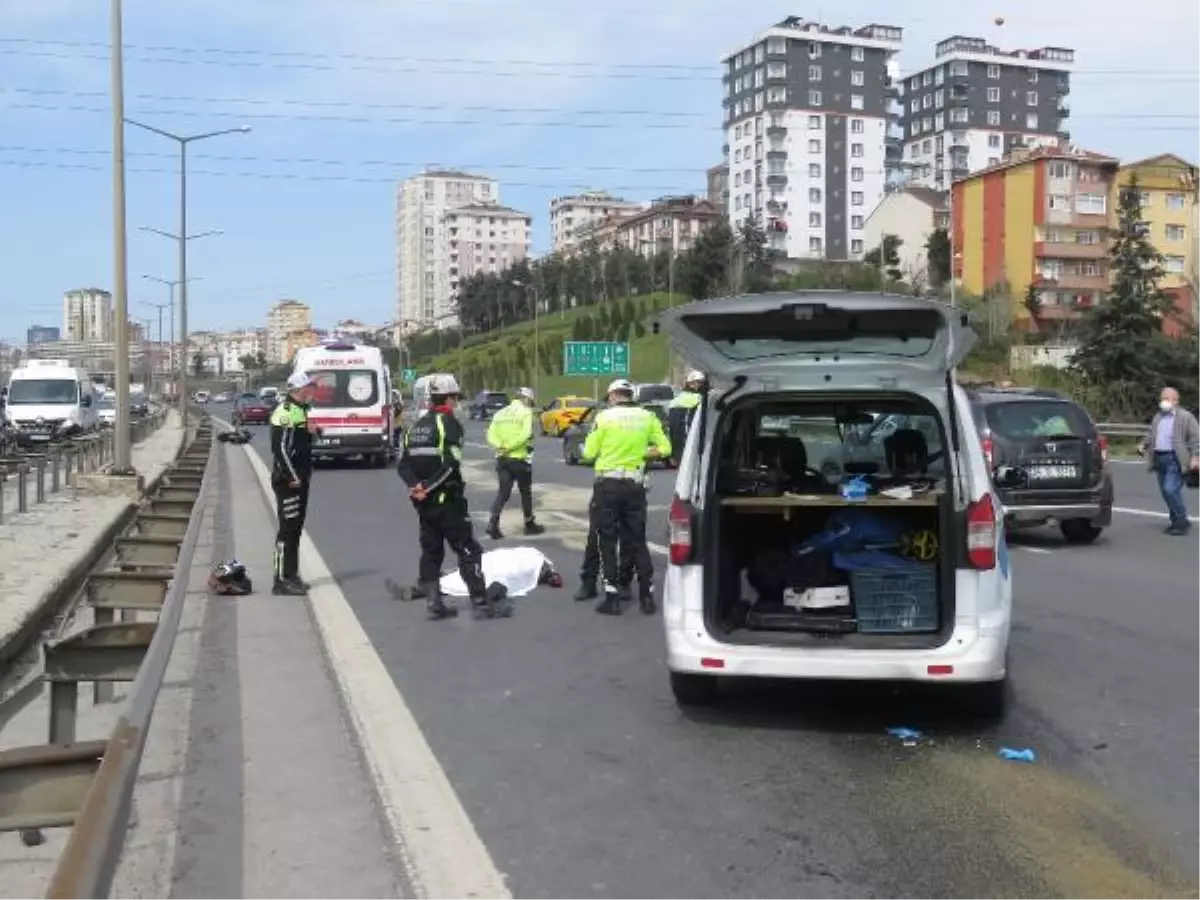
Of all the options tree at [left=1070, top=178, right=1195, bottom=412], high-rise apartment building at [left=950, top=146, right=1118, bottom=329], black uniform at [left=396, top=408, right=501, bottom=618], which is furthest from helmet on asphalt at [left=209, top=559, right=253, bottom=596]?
high-rise apartment building at [left=950, top=146, right=1118, bottom=329]

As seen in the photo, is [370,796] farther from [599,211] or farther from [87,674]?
[599,211]

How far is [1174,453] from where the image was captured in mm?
15148

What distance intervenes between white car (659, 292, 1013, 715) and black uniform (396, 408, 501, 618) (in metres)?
2.96

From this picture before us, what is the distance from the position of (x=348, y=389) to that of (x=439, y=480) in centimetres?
1990

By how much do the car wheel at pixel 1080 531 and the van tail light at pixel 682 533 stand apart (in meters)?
9.41

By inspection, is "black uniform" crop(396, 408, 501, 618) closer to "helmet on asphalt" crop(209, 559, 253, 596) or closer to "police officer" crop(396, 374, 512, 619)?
"police officer" crop(396, 374, 512, 619)

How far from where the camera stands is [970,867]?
455cm

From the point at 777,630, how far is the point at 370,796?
2150 mm

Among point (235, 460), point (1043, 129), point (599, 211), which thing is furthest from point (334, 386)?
point (599, 211)

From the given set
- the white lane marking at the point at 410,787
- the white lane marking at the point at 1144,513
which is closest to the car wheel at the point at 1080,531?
the white lane marking at the point at 1144,513

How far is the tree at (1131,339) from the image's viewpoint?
43.8 metres

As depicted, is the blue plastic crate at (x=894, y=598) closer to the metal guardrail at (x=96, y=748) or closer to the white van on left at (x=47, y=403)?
the metal guardrail at (x=96, y=748)

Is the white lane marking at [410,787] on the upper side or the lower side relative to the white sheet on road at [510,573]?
lower

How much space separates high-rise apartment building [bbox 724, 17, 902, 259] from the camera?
427 feet
